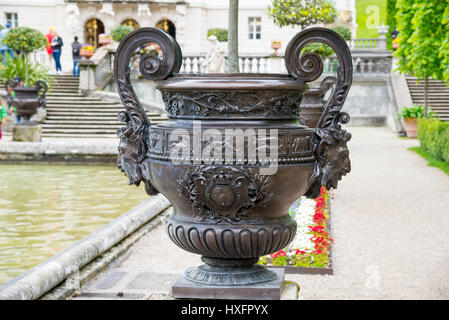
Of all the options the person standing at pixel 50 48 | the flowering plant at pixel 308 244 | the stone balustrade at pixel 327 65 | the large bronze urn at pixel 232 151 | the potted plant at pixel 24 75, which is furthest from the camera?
the person standing at pixel 50 48

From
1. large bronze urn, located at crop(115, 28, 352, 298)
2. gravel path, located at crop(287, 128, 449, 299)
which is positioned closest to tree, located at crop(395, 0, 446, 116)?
gravel path, located at crop(287, 128, 449, 299)

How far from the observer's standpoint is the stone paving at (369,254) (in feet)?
17.8

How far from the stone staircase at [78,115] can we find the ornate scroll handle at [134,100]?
16639 millimetres

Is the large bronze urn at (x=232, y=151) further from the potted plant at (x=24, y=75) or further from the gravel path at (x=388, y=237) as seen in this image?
the potted plant at (x=24, y=75)

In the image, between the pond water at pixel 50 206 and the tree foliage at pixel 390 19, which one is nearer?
the pond water at pixel 50 206

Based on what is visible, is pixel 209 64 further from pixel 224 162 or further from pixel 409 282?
pixel 224 162

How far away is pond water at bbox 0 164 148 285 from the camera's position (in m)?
6.95

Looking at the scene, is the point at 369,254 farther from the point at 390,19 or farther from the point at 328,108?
the point at 390,19

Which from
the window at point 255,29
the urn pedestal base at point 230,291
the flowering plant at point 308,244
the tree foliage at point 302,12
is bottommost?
the flowering plant at point 308,244

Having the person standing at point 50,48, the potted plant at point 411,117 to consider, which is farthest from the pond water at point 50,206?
the person standing at point 50,48

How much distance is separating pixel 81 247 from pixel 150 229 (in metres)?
1.97

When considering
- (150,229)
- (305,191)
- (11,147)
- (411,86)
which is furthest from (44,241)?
(411,86)

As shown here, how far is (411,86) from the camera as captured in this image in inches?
1005

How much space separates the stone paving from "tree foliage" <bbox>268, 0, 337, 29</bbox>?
9742 mm
